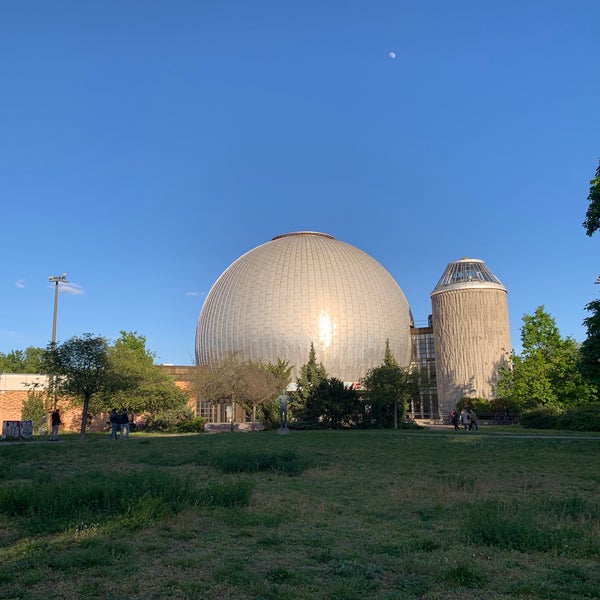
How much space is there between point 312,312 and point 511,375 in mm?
23747

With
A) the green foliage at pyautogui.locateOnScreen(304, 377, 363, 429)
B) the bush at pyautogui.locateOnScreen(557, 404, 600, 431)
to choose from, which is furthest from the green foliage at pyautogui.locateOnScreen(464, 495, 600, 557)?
the green foliage at pyautogui.locateOnScreen(304, 377, 363, 429)

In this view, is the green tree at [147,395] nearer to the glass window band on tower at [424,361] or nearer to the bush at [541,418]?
the bush at [541,418]

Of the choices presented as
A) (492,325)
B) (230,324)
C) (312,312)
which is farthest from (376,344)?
(230,324)

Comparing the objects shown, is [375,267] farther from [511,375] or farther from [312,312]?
[511,375]

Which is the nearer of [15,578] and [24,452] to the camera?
[15,578]

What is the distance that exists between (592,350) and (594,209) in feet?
16.1

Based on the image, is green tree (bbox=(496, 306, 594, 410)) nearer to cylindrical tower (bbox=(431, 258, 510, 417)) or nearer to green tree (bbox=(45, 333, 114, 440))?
cylindrical tower (bbox=(431, 258, 510, 417))

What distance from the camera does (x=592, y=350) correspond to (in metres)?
19.8

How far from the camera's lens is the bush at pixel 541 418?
38219 millimetres

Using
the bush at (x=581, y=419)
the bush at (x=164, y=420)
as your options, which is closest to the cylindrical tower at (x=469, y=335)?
the bush at (x=581, y=419)

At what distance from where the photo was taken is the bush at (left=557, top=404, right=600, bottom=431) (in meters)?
35.1

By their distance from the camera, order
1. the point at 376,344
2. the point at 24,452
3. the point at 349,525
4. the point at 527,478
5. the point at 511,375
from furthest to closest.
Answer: the point at 376,344
the point at 511,375
the point at 24,452
the point at 527,478
the point at 349,525

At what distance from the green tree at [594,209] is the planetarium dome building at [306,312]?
4292cm

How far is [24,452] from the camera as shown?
19984mm
